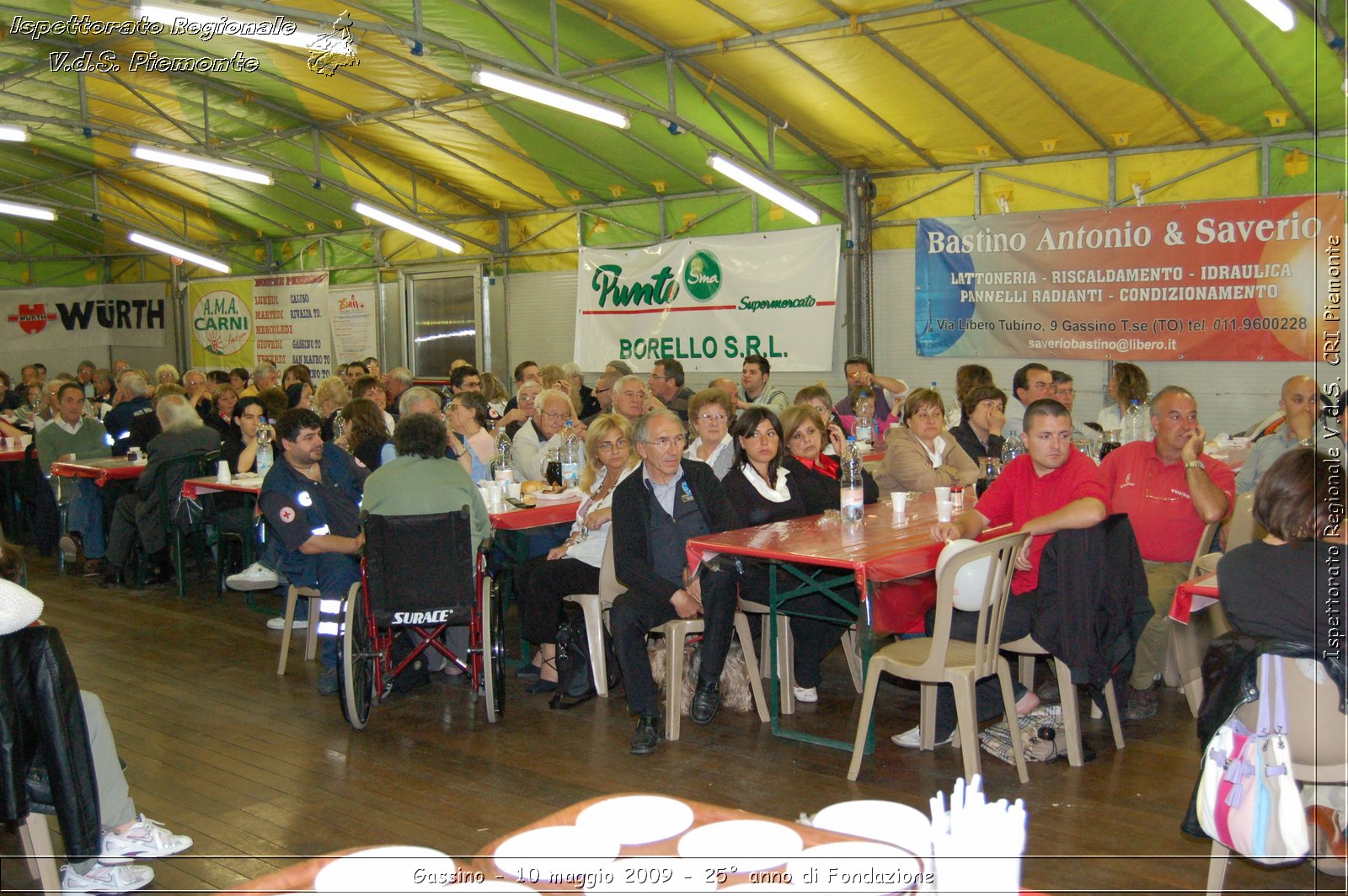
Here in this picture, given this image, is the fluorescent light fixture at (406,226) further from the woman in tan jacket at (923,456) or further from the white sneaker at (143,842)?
the white sneaker at (143,842)

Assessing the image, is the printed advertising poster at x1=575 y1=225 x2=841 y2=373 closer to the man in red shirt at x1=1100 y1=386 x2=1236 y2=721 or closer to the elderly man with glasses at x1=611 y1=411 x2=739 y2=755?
the man in red shirt at x1=1100 y1=386 x2=1236 y2=721

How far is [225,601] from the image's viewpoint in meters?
7.15

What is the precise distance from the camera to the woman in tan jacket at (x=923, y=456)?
5.83 meters

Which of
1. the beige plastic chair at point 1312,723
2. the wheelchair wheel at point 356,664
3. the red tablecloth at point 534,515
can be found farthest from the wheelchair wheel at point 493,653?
the beige plastic chair at point 1312,723

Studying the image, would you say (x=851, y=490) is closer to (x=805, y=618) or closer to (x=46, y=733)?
(x=805, y=618)

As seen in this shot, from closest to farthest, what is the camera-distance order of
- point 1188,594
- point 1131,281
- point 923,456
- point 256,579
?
point 1188,594 → point 923,456 → point 256,579 → point 1131,281

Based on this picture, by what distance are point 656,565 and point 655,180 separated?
7.40m

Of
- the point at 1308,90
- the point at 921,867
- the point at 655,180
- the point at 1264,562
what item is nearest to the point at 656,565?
the point at 1264,562

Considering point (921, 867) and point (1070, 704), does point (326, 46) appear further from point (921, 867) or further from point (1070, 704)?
point (921, 867)

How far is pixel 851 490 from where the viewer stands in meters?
4.77

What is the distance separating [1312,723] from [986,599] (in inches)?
50.7

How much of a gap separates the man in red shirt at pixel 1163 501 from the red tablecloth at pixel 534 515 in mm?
2505

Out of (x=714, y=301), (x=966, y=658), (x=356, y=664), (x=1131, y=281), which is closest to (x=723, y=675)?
(x=966, y=658)

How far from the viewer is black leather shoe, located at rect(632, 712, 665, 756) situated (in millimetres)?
4316
